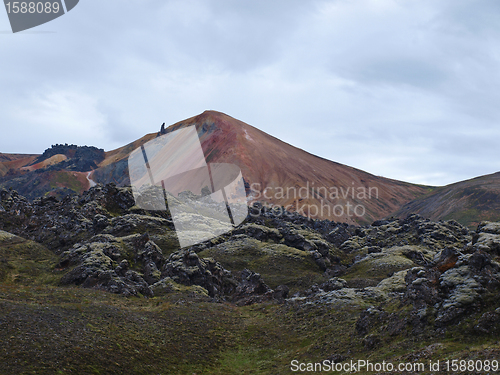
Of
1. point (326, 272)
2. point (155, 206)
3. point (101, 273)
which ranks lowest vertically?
point (326, 272)

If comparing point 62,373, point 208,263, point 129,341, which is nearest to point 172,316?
Answer: point 129,341

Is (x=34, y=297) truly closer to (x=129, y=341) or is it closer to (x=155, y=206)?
(x=129, y=341)

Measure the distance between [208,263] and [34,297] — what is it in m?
41.6

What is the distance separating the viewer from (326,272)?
97.6 metres

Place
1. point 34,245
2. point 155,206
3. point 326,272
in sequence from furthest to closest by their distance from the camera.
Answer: point 155,206, point 326,272, point 34,245

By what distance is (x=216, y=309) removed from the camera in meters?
56.2

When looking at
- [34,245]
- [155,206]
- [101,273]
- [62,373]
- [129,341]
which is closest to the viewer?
[62,373]

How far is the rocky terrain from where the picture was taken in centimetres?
3036

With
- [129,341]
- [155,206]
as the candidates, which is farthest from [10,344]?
[155,206]

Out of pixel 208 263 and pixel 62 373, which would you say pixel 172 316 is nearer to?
pixel 62 373

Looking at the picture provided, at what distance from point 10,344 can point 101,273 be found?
35798mm

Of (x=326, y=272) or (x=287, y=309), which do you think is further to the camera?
(x=326, y=272)

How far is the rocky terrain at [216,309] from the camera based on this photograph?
99.6ft

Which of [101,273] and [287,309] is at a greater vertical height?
[101,273]
